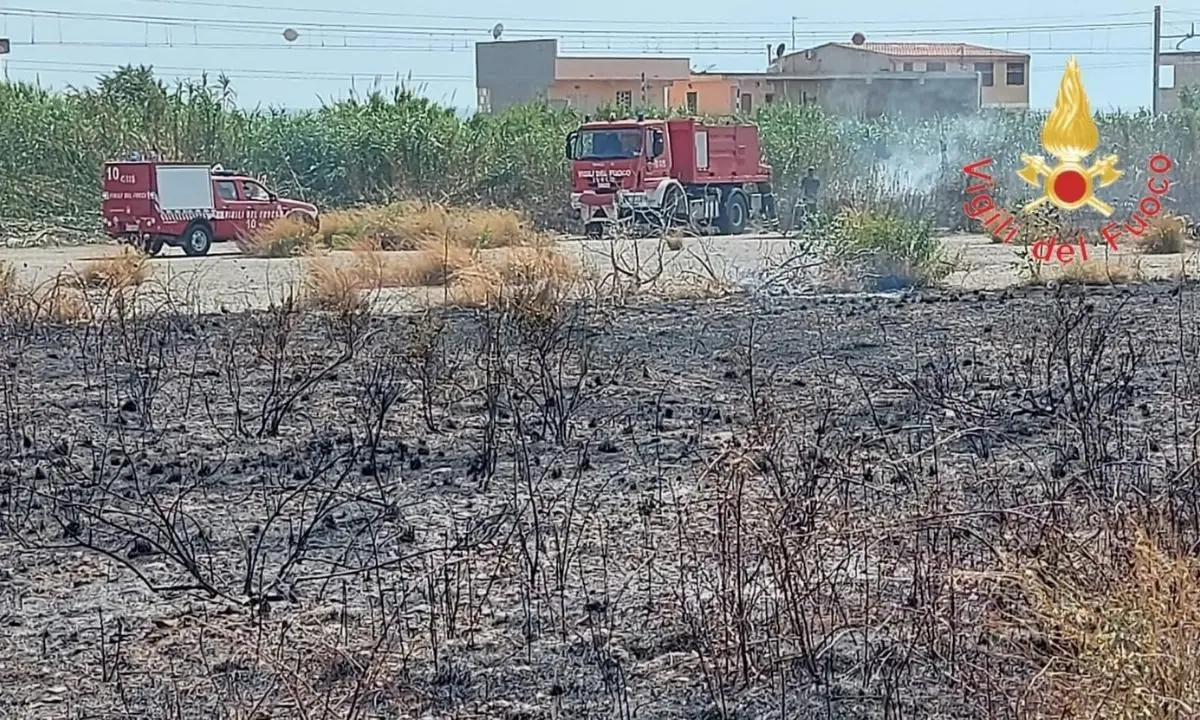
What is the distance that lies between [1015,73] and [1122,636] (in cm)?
8113

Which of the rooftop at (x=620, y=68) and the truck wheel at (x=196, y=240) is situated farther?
the rooftop at (x=620, y=68)

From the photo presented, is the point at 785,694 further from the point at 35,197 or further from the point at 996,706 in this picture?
the point at 35,197

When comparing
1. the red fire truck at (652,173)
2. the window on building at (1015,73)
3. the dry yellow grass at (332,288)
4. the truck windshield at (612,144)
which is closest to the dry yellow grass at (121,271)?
the dry yellow grass at (332,288)

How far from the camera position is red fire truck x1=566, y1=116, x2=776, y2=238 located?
32.6 m

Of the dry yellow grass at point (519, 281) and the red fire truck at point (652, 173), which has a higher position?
the red fire truck at point (652, 173)

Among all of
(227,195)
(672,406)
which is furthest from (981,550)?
(227,195)

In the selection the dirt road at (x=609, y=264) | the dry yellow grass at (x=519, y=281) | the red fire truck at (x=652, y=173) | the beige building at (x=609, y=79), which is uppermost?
the beige building at (x=609, y=79)

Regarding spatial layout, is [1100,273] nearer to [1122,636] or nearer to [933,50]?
[1122,636]

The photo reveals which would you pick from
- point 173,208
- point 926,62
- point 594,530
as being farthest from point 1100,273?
point 926,62

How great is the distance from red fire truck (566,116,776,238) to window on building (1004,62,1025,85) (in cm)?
4967

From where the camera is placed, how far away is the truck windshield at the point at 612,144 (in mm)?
32844

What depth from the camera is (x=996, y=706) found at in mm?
4582

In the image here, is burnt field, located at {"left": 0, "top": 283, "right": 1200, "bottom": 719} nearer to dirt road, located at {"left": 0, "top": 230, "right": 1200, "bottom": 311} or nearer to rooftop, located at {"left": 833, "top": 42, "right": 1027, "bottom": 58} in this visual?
dirt road, located at {"left": 0, "top": 230, "right": 1200, "bottom": 311}

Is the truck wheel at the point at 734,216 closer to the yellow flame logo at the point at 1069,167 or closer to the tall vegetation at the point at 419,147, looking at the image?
the tall vegetation at the point at 419,147
